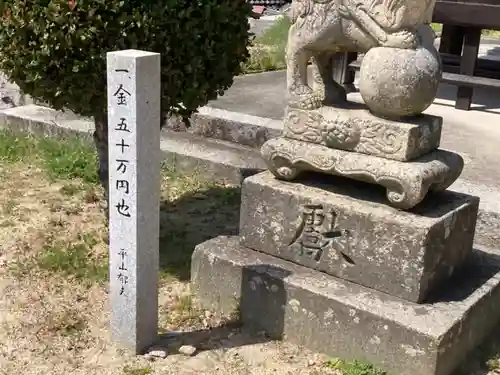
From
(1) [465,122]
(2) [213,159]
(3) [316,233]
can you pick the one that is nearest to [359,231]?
(3) [316,233]

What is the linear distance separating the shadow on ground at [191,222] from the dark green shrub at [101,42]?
3.18 feet

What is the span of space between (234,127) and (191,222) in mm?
1325

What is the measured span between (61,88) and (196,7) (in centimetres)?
87

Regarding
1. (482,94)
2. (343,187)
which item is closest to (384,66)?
(343,187)

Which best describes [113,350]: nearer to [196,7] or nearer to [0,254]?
[0,254]

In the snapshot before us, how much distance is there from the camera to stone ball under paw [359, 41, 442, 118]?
3.20m

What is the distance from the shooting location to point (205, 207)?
5242 millimetres

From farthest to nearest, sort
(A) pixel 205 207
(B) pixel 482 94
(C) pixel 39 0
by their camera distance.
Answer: (B) pixel 482 94 < (A) pixel 205 207 < (C) pixel 39 0

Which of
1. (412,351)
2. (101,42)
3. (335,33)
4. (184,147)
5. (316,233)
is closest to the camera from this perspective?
(412,351)

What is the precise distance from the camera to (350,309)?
10.8 feet

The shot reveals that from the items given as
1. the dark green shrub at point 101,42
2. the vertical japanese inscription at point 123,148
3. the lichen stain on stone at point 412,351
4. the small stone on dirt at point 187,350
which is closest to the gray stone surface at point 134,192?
the vertical japanese inscription at point 123,148

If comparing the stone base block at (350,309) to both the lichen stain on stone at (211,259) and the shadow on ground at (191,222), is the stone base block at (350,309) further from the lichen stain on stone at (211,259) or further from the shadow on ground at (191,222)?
the shadow on ground at (191,222)

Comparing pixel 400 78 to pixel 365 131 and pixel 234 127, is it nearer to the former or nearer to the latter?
pixel 365 131

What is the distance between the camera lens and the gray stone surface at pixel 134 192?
10.1 feet
